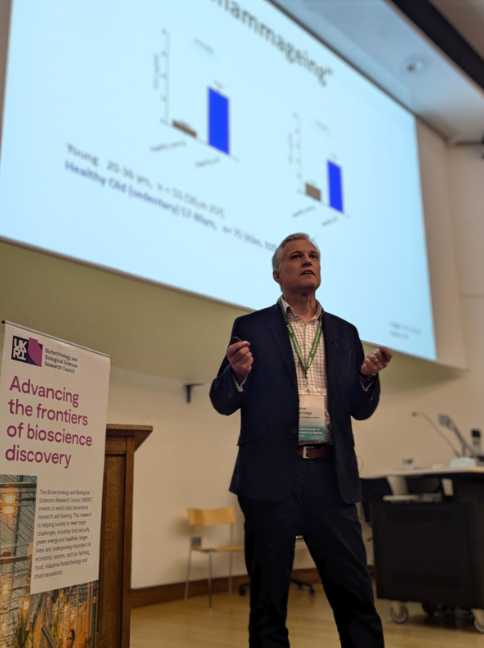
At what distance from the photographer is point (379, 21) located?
4965mm

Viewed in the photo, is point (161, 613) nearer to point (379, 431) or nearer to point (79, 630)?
point (79, 630)

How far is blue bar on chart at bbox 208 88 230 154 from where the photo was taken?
3.62 m

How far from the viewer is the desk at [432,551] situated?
3113 millimetres

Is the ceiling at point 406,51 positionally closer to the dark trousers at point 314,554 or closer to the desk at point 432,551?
the desk at point 432,551

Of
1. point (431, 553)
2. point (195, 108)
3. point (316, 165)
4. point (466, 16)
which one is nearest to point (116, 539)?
point (431, 553)

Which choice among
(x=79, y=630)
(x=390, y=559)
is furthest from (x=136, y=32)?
(x=390, y=559)

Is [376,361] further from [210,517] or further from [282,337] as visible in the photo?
[210,517]

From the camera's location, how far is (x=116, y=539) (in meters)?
1.78

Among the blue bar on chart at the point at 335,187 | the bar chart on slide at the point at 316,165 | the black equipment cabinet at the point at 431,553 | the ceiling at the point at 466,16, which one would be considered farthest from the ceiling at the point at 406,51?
the black equipment cabinet at the point at 431,553

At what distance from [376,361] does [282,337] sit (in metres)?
0.27

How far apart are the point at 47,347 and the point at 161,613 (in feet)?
8.68

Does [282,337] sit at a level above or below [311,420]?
above

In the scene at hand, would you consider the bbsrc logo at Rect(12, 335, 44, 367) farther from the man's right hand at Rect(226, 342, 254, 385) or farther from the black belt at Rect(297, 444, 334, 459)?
the black belt at Rect(297, 444, 334, 459)

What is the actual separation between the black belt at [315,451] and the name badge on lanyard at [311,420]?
18 millimetres
